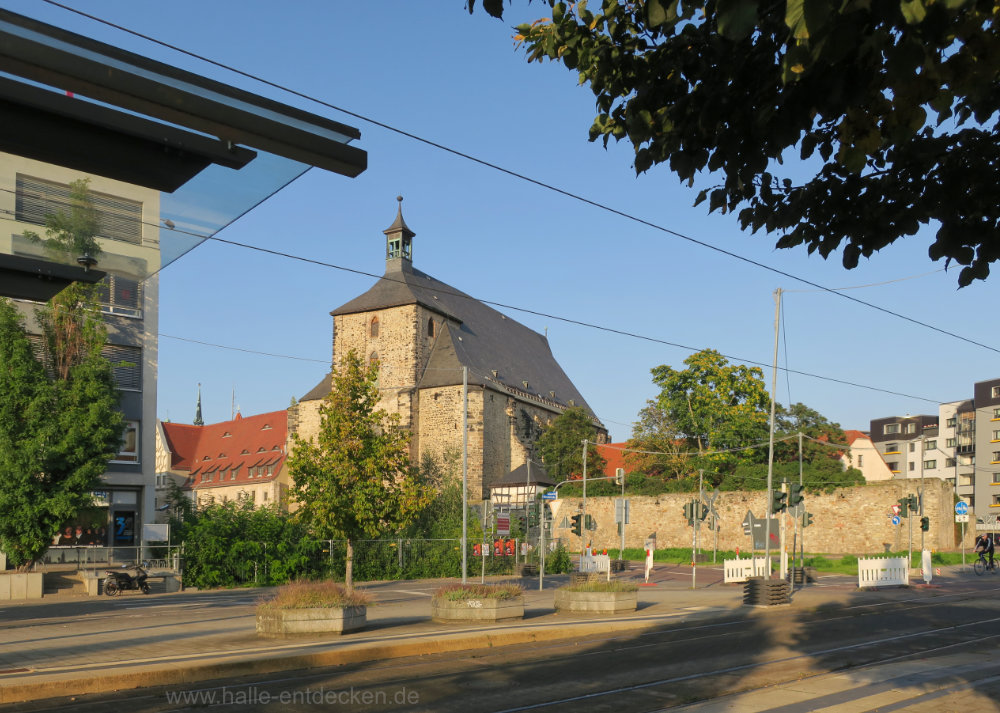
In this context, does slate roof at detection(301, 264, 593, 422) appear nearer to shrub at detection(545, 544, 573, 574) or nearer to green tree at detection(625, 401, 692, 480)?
green tree at detection(625, 401, 692, 480)

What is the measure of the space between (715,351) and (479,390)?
712 inches

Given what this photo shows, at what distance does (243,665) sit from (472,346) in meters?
64.9

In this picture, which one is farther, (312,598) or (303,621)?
(312,598)

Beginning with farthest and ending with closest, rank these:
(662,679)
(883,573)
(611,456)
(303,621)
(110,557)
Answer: (611,456) → (110,557) → (883,573) → (303,621) → (662,679)

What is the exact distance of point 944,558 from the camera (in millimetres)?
48719

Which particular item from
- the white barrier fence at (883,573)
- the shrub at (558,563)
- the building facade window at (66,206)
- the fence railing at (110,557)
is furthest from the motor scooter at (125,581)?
the building facade window at (66,206)

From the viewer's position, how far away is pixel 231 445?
101 m

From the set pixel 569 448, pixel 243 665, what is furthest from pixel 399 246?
pixel 243 665

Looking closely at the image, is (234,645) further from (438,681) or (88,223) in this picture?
(88,223)

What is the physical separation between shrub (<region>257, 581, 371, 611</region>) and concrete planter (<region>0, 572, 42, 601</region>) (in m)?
15.4

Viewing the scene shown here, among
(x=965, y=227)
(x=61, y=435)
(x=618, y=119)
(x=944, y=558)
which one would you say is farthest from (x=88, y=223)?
(x=944, y=558)

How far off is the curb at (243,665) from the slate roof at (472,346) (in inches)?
1877

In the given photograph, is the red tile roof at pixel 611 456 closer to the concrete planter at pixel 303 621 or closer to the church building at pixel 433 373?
the church building at pixel 433 373

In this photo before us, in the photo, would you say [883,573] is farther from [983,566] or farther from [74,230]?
[74,230]
